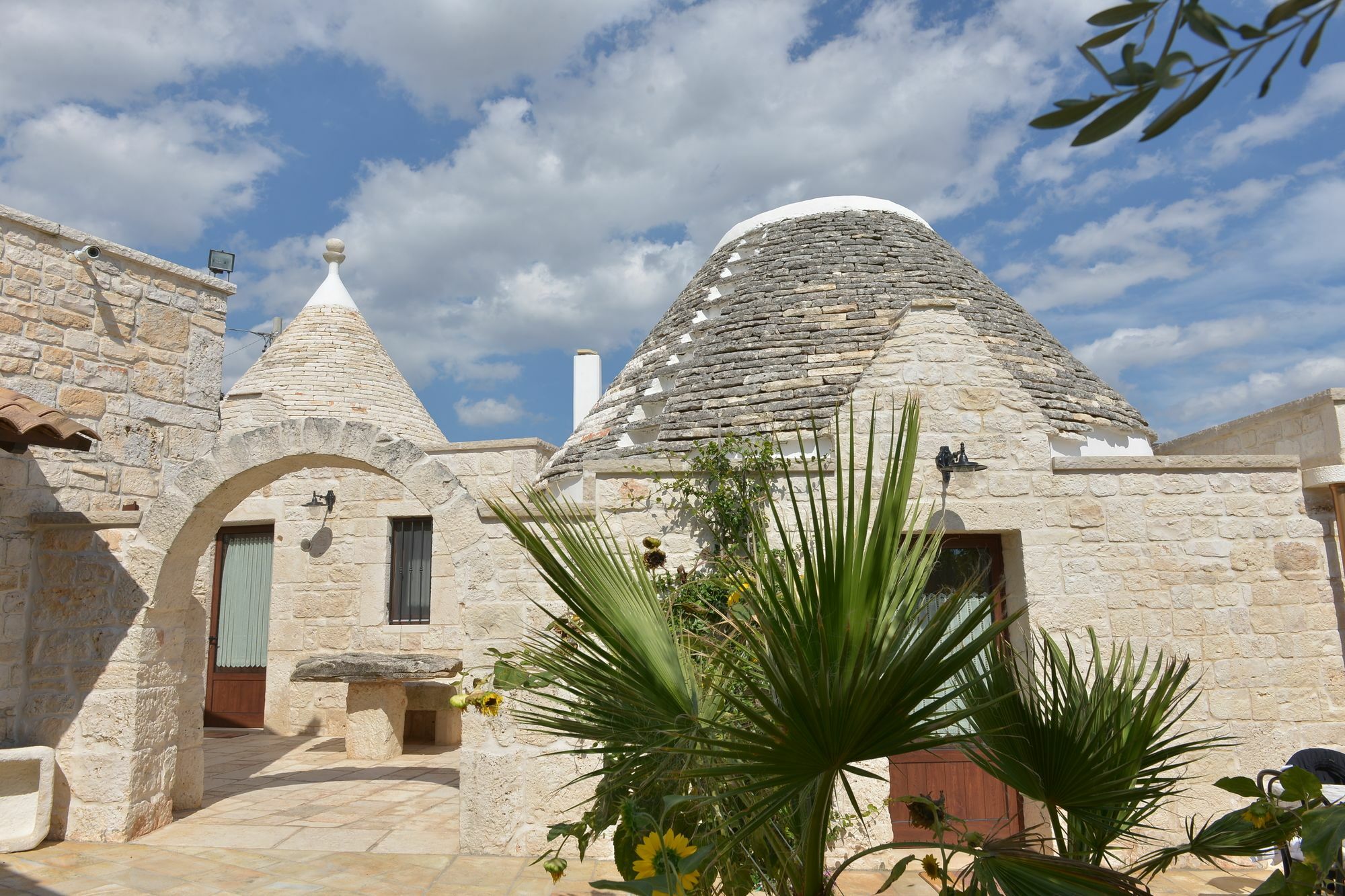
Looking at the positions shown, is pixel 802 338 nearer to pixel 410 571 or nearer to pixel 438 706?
pixel 410 571

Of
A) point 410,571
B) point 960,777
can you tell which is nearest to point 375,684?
point 410,571

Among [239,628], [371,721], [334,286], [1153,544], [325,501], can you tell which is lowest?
[371,721]

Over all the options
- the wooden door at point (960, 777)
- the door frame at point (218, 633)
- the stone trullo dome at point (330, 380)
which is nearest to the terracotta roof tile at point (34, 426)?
the wooden door at point (960, 777)

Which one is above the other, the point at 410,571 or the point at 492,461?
the point at 492,461

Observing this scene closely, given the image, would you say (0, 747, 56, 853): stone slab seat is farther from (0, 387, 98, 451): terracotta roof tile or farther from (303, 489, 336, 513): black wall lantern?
(303, 489, 336, 513): black wall lantern

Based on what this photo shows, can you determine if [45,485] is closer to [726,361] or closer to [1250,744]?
[726,361]

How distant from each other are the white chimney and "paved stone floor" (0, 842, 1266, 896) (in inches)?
325

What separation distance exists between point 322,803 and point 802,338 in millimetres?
5759

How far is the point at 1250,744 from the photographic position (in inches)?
198

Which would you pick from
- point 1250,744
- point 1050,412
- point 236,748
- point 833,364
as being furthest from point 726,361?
point 236,748

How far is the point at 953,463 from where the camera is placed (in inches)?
206

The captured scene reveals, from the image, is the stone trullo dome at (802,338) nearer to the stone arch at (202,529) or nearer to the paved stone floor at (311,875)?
the stone arch at (202,529)

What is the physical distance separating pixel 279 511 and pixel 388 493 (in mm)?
1524

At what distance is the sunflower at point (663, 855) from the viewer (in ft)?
6.66
